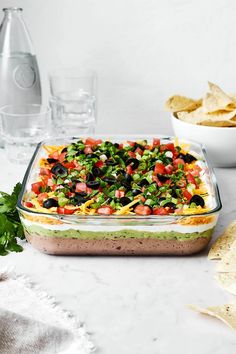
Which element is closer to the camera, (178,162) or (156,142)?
(178,162)

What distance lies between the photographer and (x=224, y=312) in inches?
68.4

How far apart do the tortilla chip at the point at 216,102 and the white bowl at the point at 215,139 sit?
0.08m

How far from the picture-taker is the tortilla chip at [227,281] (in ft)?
6.22

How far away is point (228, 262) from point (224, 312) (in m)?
0.28

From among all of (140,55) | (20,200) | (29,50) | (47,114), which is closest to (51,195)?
(20,200)

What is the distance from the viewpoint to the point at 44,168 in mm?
2432

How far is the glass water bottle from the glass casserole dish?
1.07 meters

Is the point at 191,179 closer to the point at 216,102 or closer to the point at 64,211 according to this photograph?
the point at 64,211

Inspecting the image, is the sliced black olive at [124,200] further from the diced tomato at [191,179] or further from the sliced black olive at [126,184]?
the diced tomato at [191,179]

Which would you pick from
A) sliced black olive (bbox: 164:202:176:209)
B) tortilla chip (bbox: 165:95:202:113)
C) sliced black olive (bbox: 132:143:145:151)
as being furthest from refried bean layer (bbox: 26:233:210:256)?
tortilla chip (bbox: 165:95:202:113)

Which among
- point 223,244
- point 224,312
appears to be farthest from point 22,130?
point 224,312

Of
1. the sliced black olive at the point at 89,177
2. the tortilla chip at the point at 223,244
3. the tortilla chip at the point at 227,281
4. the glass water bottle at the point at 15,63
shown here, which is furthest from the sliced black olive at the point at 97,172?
the glass water bottle at the point at 15,63

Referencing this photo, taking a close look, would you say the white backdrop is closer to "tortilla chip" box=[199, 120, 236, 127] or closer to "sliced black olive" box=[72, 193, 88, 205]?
"tortilla chip" box=[199, 120, 236, 127]

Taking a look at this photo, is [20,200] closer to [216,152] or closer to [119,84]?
[216,152]
